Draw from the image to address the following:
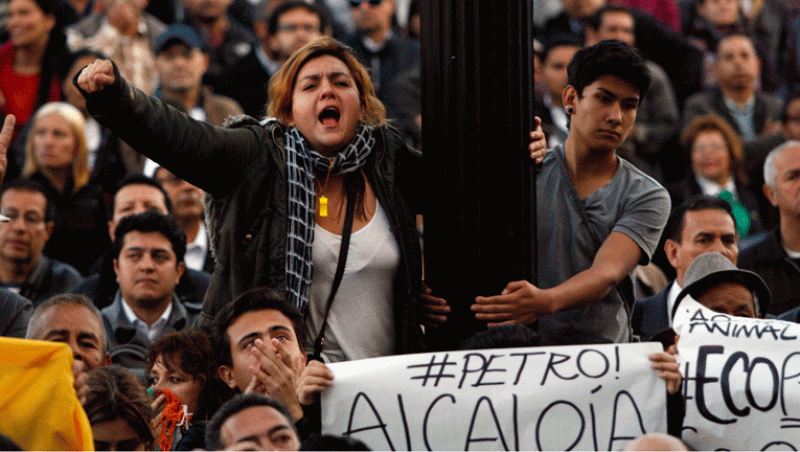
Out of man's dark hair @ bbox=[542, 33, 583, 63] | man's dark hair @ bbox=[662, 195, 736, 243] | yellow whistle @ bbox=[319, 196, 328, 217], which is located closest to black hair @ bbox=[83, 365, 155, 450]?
yellow whistle @ bbox=[319, 196, 328, 217]

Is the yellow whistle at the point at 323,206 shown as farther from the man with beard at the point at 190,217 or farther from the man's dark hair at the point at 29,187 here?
the man's dark hair at the point at 29,187

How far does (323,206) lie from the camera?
181 inches

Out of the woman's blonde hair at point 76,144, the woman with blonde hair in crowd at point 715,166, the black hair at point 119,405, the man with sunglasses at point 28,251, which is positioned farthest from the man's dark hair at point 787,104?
the black hair at point 119,405

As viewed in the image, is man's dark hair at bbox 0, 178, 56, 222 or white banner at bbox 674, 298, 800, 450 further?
man's dark hair at bbox 0, 178, 56, 222

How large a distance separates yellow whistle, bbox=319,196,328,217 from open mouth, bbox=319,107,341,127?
0.26 metres

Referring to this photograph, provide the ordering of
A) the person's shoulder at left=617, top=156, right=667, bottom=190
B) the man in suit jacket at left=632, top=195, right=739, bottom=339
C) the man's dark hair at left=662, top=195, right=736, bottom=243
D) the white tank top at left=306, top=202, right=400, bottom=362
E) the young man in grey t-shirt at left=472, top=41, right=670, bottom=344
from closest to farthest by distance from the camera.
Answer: the white tank top at left=306, top=202, right=400, bottom=362
the young man in grey t-shirt at left=472, top=41, right=670, bottom=344
the person's shoulder at left=617, top=156, right=667, bottom=190
the man in suit jacket at left=632, top=195, right=739, bottom=339
the man's dark hair at left=662, top=195, right=736, bottom=243

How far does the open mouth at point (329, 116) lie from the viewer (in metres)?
4.63

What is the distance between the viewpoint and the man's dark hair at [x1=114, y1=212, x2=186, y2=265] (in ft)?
21.5

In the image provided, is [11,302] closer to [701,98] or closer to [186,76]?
[186,76]

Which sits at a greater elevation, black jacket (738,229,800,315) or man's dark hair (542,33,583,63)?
man's dark hair (542,33,583,63)

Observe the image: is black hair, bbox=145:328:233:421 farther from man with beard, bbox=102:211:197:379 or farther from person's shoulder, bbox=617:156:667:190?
person's shoulder, bbox=617:156:667:190

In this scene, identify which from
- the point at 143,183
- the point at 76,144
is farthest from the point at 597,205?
the point at 76,144

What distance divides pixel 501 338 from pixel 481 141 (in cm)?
64

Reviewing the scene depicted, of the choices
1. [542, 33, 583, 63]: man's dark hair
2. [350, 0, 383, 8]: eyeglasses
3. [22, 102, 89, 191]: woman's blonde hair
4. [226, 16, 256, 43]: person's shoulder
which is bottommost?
[22, 102, 89, 191]: woman's blonde hair
